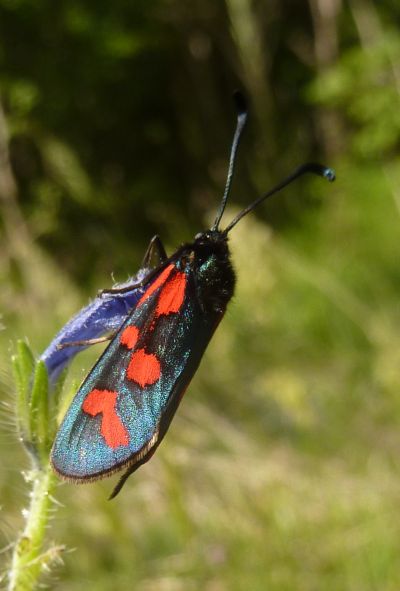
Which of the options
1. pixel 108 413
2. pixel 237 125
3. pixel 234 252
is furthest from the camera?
pixel 234 252

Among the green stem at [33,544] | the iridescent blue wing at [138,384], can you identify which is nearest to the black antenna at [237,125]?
the iridescent blue wing at [138,384]

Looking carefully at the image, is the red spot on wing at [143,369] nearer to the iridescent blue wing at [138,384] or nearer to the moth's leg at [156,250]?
the iridescent blue wing at [138,384]

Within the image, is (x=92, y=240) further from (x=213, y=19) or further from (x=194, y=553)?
(x=194, y=553)

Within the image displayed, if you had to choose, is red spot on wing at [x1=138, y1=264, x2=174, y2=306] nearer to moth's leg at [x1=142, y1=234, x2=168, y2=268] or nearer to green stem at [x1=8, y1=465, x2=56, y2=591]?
moth's leg at [x1=142, y1=234, x2=168, y2=268]

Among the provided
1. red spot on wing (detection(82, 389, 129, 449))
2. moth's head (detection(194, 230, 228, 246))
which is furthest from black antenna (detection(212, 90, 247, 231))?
red spot on wing (detection(82, 389, 129, 449))

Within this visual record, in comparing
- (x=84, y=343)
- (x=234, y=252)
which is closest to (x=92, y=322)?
(x=84, y=343)

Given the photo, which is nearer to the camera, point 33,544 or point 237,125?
point 33,544

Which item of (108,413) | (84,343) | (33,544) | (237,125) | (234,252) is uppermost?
(234,252)

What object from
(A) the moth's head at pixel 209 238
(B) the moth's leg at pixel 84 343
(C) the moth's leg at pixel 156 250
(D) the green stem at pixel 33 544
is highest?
(C) the moth's leg at pixel 156 250

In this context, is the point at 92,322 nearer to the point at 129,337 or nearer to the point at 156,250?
the point at 129,337

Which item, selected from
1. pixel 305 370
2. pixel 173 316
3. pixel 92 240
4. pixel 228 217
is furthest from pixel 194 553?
pixel 92 240
